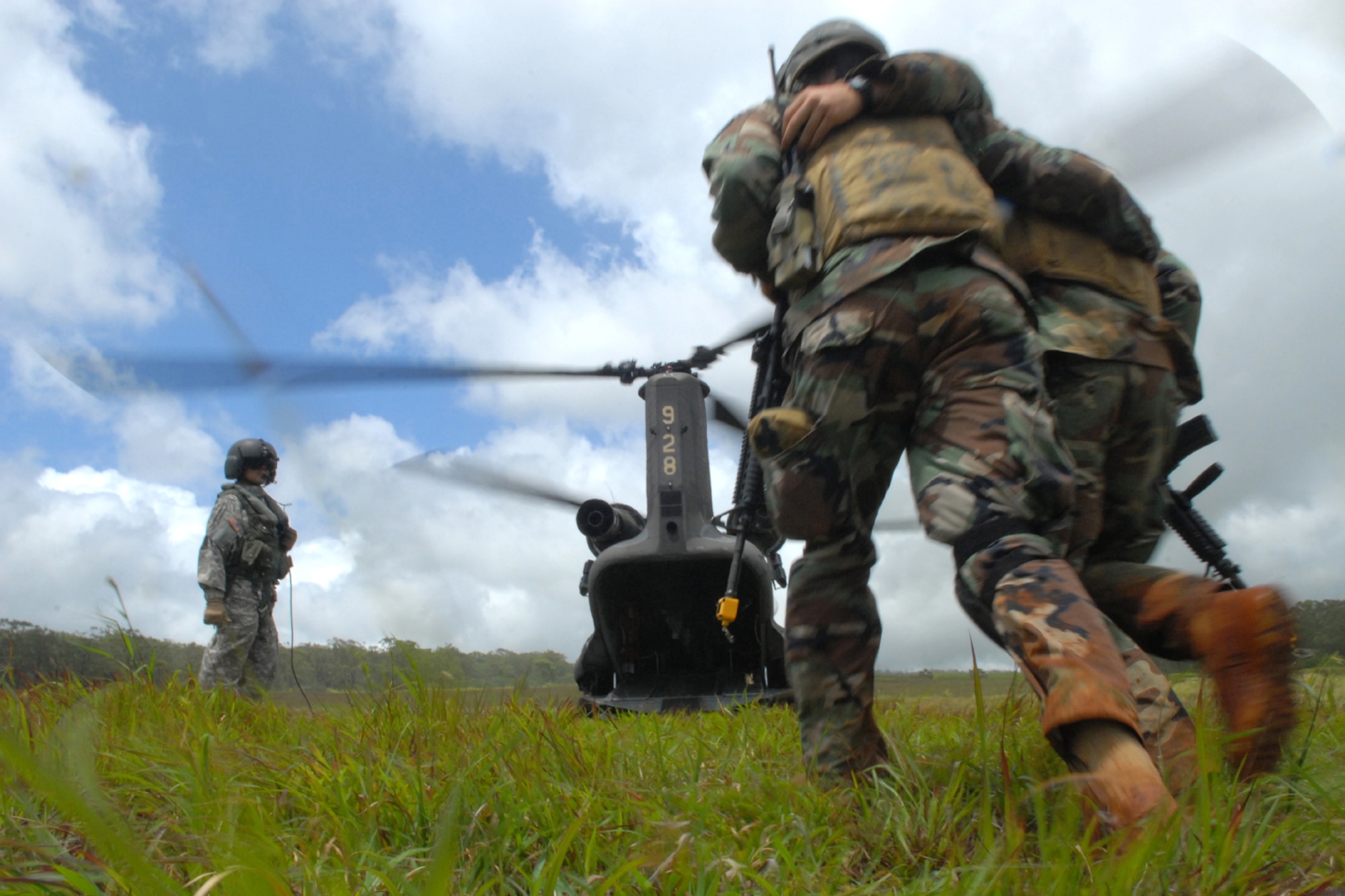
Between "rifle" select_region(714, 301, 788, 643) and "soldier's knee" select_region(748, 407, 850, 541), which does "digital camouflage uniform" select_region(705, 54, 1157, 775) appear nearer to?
"soldier's knee" select_region(748, 407, 850, 541)

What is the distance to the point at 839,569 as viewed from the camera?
1898 mm

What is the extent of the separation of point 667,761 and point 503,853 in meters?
0.68

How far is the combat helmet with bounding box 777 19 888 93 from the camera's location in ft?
6.72

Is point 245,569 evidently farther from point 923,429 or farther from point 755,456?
point 923,429

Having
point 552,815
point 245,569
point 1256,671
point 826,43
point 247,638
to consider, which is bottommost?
point 552,815

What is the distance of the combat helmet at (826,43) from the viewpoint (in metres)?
2.05

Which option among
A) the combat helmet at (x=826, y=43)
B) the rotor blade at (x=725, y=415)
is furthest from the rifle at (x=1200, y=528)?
the rotor blade at (x=725, y=415)

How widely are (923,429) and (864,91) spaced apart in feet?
2.38

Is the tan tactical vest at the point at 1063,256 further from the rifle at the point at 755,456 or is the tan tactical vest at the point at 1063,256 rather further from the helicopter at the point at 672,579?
the helicopter at the point at 672,579

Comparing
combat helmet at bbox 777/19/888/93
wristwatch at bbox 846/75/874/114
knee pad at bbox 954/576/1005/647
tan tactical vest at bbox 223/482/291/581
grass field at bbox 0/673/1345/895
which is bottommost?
grass field at bbox 0/673/1345/895

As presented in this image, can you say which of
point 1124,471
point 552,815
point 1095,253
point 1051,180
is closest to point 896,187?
point 1051,180

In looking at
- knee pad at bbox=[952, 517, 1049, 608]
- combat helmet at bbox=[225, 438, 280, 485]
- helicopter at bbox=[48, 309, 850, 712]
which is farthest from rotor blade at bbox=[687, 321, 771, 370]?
knee pad at bbox=[952, 517, 1049, 608]

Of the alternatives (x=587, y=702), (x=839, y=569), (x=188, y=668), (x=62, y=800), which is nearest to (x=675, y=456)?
(x=587, y=702)

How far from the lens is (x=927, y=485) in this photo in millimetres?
1602
